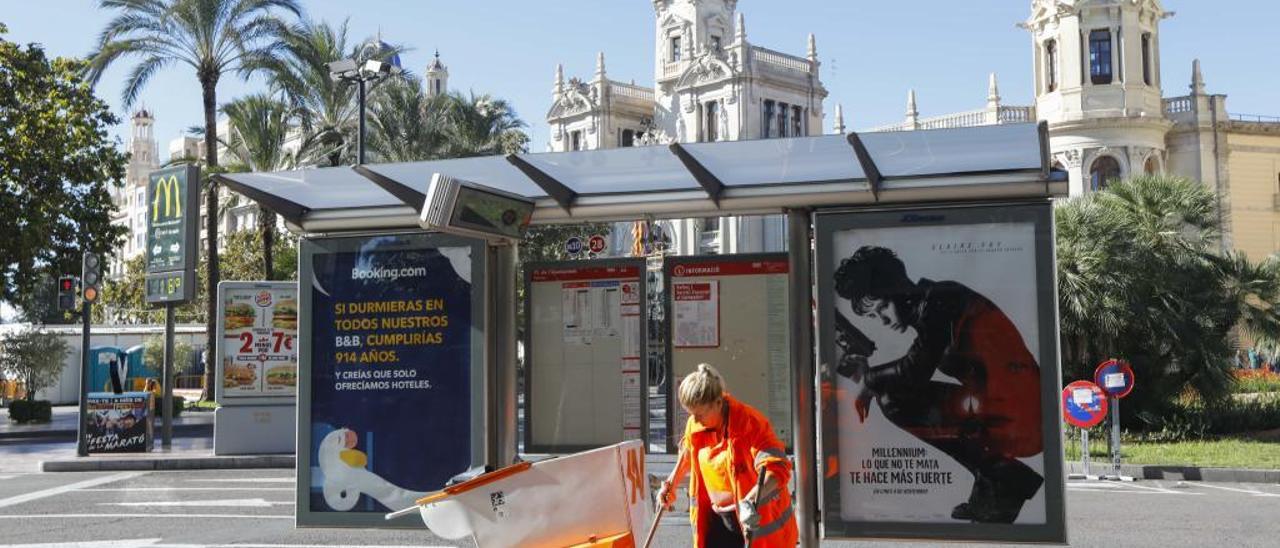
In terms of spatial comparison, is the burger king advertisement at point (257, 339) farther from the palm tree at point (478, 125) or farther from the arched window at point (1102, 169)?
the arched window at point (1102, 169)

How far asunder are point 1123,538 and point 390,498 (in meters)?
5.82

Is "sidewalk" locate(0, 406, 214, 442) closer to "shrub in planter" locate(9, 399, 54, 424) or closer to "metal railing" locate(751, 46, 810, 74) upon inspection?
"shrub in planter" locate(9, 399, 54, 424)

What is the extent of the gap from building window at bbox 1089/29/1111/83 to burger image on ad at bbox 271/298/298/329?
34.2 m

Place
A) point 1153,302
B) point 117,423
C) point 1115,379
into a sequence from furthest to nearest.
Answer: point 1153,302 < point 117,423 < point 1115,379

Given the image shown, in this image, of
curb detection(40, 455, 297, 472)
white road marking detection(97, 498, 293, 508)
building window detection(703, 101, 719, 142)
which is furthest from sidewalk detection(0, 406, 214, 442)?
building window detection(703, 101, 719, 142)

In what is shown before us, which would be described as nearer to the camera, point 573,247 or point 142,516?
point 142,516


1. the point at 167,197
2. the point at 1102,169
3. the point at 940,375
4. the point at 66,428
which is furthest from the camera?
the point at 1102,169

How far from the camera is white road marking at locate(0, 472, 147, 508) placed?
13.4 m

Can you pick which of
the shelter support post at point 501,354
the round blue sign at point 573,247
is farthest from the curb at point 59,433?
the shelter support post at point 501,354

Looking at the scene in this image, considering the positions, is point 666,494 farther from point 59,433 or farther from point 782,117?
point 782,117

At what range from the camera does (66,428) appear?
25.9 metres

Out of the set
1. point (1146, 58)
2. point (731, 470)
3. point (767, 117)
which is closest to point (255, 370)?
point (731, 470)

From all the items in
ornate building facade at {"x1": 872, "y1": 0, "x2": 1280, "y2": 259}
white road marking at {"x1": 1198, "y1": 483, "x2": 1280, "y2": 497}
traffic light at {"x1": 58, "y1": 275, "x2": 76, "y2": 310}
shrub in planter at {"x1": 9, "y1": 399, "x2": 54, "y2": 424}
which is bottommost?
white road marking at {"x1": 1198, "y1": 483, "x2": 1280, "y2": 497}

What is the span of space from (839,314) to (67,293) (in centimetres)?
1802
